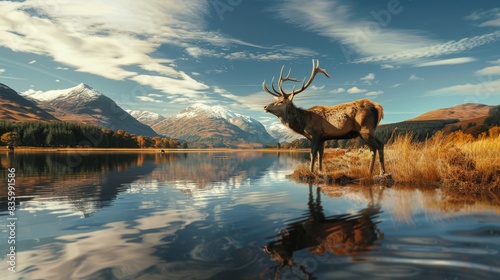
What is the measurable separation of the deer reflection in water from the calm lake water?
0.07 feet

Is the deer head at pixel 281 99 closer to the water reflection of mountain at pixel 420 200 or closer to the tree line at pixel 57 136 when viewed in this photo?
the water reflection of mountain at pixel 420 200

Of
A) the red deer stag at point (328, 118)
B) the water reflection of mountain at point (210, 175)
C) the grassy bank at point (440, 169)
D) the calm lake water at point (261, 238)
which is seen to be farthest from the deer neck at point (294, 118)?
the calm lake water at point (261, 238)

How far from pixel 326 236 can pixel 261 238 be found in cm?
130

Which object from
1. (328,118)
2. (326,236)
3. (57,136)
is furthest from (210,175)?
(57,136)

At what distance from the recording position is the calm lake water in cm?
454

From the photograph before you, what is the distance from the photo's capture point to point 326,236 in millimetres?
6105

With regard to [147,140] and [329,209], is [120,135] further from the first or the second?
[329,209]

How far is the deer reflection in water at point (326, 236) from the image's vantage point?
515 centimetres

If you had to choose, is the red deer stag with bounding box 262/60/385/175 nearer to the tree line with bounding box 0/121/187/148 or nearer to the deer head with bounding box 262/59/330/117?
the deer head with bounding box 262/59/330/117

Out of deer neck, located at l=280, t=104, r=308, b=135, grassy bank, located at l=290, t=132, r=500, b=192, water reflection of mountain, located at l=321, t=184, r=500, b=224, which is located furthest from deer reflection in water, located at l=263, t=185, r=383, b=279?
deer neck, located at l=280, t=104, r=308, b=135

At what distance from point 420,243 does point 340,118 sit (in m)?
10.1

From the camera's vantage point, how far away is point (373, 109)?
14.8 meters

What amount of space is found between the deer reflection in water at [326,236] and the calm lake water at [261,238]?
20 millimetres

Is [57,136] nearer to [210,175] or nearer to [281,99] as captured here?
[210,175]
